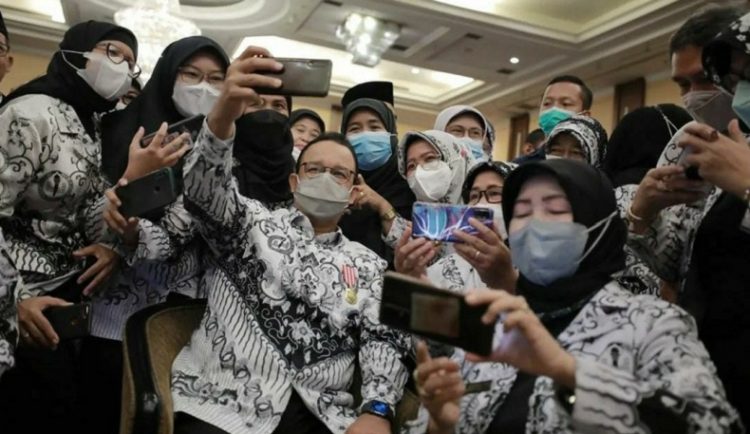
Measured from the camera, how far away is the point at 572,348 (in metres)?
1.31

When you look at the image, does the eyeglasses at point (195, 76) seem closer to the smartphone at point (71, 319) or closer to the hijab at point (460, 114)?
the smartphone at point (71, 319)

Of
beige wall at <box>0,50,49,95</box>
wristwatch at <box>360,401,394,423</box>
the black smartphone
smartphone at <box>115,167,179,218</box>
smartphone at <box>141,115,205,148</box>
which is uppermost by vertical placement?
beige wall at <box>0,50,49,95</box>

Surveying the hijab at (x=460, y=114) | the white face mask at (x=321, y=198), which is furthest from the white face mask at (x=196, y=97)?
the hijab at (x=460, y=114)

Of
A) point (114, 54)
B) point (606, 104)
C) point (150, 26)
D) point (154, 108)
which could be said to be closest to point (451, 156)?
point (154, 108)

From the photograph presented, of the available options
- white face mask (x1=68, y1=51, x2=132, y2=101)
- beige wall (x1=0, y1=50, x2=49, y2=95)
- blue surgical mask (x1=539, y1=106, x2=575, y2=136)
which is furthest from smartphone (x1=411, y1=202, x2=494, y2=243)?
beige wall (x1=0, y1=50, x2=49, y2=95)

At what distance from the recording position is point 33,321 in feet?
6.20

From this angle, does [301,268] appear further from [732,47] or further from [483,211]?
[732,47]

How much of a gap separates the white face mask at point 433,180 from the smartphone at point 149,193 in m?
1.16

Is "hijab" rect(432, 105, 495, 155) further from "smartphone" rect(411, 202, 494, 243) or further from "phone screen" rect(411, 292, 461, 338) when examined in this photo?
"phone screen" rect(411, 292, 461, 338)

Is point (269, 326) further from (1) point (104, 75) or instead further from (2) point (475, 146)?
(2) point (475, 146)

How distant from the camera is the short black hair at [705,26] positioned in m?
1.74

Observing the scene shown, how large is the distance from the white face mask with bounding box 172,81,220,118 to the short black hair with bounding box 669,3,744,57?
4.68 feet

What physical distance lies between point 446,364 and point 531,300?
0.31 m

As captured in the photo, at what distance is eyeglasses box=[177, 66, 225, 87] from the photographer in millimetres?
2152
